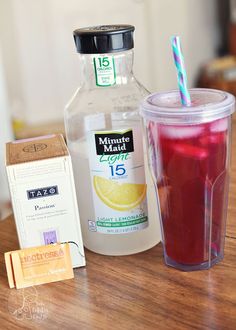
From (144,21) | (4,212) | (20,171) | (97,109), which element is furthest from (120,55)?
(144,21)

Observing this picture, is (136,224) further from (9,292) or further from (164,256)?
(9,292)

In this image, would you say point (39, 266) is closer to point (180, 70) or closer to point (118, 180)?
point (118, 180)

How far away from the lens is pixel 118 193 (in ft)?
2.34

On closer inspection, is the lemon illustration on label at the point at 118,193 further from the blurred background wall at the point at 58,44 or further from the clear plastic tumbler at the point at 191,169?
the blurred background wall at the point at 58,44

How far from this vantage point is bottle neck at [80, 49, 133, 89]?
2.26 ft

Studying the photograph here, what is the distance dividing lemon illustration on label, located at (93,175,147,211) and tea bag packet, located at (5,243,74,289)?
0.09 meters

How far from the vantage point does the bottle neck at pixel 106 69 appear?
69cm

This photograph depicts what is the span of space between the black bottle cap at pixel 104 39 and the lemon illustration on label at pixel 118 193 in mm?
172

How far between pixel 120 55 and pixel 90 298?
32 centimetres

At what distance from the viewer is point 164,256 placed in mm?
723

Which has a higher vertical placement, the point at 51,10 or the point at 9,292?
the point at 51,10

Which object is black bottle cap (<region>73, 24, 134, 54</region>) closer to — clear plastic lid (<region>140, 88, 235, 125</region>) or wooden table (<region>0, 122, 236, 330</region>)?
clear plastic lid (<region>140, 88, 235, 125</region>)

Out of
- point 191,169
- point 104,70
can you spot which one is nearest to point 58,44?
point 104,70

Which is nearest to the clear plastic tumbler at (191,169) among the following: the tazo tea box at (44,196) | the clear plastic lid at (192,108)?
the clear plastic lid at (192,108)
